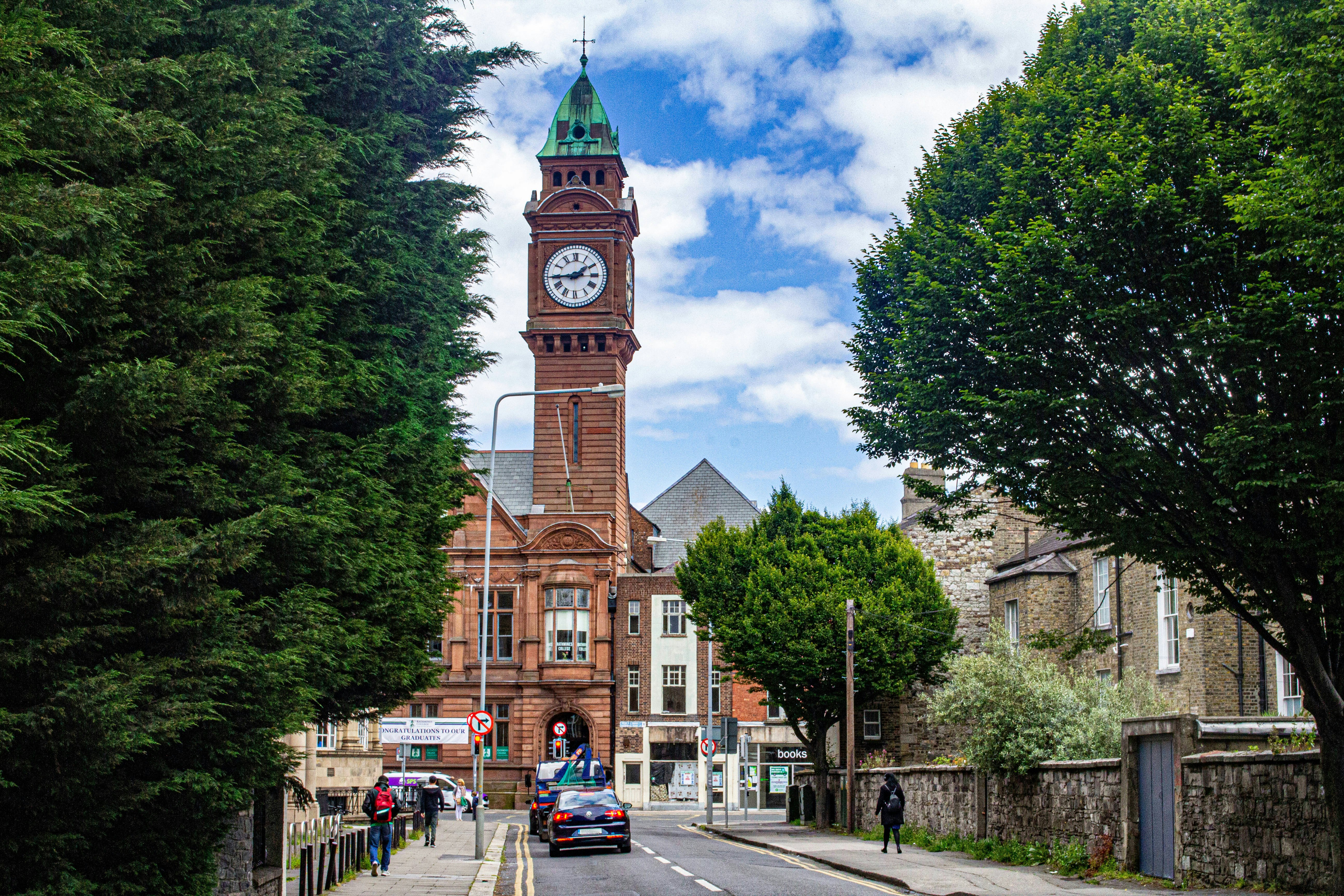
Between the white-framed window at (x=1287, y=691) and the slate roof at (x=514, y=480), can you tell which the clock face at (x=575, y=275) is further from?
the white-framed window at (x=1287, y=691)

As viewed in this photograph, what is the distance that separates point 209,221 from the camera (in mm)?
10422

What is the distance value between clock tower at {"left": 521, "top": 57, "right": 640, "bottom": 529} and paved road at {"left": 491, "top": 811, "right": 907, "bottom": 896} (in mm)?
30680

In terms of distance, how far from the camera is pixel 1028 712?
24.6m

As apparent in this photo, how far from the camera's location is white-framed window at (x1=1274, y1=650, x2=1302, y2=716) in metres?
29.9

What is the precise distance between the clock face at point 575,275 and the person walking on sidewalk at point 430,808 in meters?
35.2

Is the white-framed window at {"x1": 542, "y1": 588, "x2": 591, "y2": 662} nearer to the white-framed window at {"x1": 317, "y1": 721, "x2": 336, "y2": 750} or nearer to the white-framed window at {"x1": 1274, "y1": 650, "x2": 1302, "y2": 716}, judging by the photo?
the white-framed window at {"x1": 317, "y1": 721, "x2": 336, "y2": 750}

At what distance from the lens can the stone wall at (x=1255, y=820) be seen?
15.0m

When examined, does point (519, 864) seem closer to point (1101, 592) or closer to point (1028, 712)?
point (1028, 712)

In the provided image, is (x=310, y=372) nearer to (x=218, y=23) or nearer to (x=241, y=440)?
(x=241, y=440)

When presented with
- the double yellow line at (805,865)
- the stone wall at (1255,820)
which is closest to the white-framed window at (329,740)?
the double yellow line at (805,865)

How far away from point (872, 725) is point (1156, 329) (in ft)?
128

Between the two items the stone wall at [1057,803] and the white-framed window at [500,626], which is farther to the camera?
the white-framed window at [500,626]

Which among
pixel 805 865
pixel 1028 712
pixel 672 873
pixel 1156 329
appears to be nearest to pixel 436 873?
pixel 672 873

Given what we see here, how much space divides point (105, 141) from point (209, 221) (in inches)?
71.3
